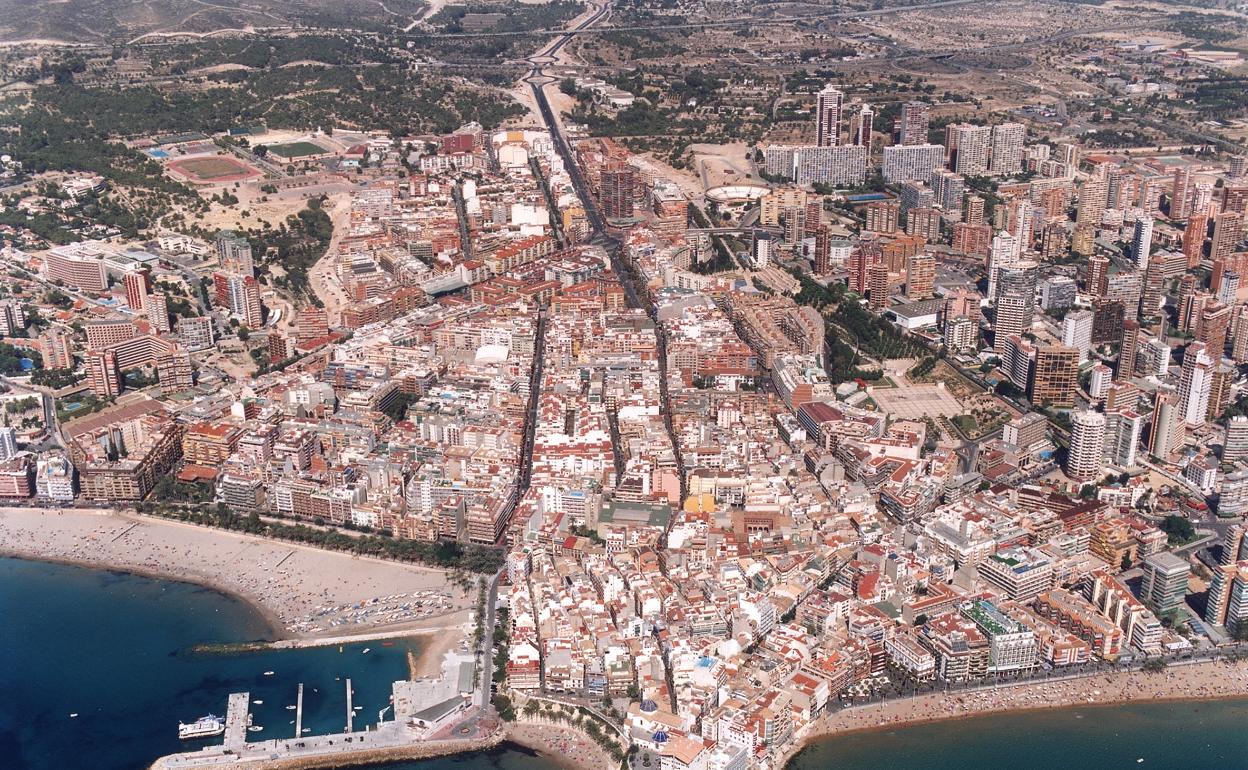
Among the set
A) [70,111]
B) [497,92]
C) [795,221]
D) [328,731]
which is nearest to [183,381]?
[328,731]

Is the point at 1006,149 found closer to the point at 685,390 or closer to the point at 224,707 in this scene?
the point at 685,390

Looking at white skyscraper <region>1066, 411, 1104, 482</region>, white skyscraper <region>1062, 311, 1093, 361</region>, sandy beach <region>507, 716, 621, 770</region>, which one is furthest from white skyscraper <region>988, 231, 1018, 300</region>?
sandy beach <region>507, 716, 621, 770</region>

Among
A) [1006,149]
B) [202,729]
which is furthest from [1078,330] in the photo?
[202,729]

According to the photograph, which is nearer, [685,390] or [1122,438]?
[1122,438]

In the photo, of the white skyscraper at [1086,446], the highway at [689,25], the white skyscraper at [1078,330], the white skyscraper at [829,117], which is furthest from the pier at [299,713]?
the highway at [689,25]

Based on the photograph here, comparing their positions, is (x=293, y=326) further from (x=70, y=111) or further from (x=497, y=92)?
(x=497, y=92)

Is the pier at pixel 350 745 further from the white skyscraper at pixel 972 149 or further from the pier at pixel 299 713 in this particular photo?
the white skyscraper at pixel 972 149

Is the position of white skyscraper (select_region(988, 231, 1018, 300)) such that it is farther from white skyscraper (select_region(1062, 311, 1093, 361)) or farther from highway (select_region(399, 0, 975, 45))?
highway (select_region(399, 0, 975, 45))
